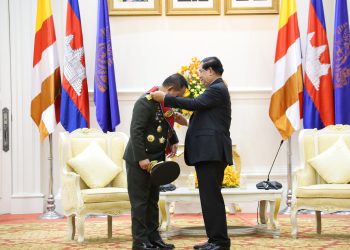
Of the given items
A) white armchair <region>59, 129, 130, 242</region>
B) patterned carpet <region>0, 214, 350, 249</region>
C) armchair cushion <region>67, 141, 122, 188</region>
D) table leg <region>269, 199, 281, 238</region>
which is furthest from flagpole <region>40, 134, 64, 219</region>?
table leg <region>269, 199, 281, 238</region>

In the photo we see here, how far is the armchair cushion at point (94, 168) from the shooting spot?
6562 mm

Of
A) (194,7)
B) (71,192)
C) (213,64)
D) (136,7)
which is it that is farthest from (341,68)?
(71,192)

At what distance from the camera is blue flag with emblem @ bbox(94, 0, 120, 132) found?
28.0 ft

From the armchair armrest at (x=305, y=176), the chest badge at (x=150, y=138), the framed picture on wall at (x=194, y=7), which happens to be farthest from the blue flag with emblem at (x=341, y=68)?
the chest badge at (x=150, y=138)

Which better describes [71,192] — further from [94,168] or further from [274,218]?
[274,218]

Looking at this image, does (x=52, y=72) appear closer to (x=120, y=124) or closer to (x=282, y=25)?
(x=120, y=124)

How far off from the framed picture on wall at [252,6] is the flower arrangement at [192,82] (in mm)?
928

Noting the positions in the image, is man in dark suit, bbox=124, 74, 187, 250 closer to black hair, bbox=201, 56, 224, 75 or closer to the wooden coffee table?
black hair, bbox=201, 56, 224, 75

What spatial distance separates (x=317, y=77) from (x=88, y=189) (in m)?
3.62

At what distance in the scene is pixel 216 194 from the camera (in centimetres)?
531

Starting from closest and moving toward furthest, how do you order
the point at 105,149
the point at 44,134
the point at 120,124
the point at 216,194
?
1. the point at 216,194
2. the point at 105,149
3. the point at 44,134
4. the point at 120,124

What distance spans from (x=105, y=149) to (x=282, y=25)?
10.1 feet

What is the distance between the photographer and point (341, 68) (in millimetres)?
8500

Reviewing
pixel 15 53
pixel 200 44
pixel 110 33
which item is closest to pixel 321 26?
pixel 200 44
